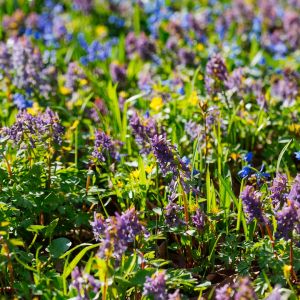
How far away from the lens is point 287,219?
8.25ft

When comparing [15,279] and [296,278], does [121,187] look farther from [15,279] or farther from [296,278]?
[296,278]

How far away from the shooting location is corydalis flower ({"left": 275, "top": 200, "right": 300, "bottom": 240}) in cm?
250

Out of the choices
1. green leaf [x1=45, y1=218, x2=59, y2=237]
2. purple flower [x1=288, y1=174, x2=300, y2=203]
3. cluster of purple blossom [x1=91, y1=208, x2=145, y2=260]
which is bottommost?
green leaf [x1=45, y1=218, x2=59, y2=237]

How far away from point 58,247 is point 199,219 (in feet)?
2.25

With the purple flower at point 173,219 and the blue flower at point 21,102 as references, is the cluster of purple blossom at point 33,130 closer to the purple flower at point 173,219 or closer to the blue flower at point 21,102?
the purple flower at point 173,219

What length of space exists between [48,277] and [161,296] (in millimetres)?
567

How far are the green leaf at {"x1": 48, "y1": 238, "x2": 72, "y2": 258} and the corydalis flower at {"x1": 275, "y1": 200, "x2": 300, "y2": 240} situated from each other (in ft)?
3.31

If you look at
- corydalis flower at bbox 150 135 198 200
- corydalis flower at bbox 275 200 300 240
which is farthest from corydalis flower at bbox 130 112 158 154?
corydalis flower at bbox 275 200 300 240

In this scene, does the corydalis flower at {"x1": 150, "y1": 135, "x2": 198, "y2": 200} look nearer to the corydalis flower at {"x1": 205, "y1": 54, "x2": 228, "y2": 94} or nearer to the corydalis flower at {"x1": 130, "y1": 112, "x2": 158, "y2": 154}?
the corydalis flower at {"x1": 130, "y1": 112, "x2": 158, "y2": 154}

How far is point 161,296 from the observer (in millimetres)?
2373

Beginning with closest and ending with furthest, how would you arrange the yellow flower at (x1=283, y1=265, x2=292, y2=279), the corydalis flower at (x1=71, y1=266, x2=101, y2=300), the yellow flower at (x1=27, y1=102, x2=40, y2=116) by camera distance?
the corydalis flower at (x1=71, y1=266, x2=101, y2=300)
the yellow flower at (x1=283, y1=265, x2=292, y2=279)
the yellow flower at (x1=27, y1=102, x2=40, y2=116)

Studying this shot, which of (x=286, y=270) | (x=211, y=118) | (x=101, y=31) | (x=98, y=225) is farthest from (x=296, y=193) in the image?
(x=101, y=31)

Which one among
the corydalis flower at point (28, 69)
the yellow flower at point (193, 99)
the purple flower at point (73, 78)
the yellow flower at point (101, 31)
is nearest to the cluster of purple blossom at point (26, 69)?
the corydalis flower at point (28, 69)

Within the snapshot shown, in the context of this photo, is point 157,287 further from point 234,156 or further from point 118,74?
point 118,74
